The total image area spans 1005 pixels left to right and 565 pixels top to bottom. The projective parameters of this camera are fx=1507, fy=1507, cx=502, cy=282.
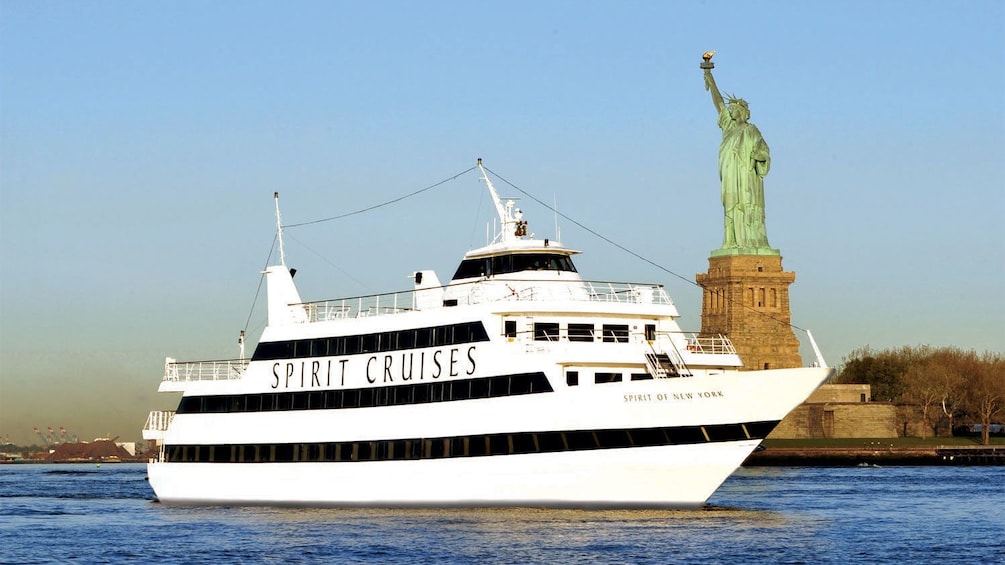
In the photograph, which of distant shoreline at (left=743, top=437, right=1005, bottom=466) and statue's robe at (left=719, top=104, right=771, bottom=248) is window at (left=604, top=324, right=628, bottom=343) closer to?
distant shoreline at (left=743, top=437, right=1005, bottom=466)

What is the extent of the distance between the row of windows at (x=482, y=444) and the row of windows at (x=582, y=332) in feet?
10.5

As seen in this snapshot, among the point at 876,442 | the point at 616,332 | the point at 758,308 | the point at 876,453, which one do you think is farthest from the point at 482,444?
the point at 758,308

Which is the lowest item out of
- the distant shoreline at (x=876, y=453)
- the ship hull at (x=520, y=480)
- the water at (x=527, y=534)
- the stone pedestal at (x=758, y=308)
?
the water at (x=527, y=534)

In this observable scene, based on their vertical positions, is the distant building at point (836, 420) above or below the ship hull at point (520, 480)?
above

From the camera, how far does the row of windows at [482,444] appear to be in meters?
39.7

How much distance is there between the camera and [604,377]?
1667 inches

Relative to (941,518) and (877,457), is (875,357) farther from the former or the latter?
(941,518)

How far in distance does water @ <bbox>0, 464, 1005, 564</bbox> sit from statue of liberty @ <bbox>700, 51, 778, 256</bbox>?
220 feet

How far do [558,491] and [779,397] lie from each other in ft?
21.2

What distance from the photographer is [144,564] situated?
35.4 meters

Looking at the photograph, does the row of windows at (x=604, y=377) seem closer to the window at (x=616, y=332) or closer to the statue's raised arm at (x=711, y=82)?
the window at (x=616, y=332)

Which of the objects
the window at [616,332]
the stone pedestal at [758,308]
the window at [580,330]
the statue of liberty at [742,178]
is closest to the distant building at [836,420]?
the stone pedestal at [758,308]

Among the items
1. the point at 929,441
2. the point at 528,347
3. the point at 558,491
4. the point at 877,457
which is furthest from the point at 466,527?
the point at 929,441

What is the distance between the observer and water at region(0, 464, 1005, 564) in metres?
34.8
